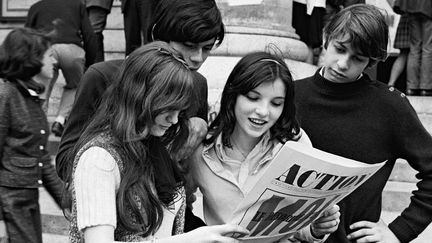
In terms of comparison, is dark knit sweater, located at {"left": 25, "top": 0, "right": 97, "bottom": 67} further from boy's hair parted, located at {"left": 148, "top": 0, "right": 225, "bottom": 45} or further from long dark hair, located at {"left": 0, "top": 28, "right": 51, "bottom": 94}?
boy's hair parted, located at {"left": 148, "top": 0, "right": 225, "bottom": 45}

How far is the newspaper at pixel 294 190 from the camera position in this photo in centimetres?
239

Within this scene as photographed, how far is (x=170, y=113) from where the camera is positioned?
2.33 meters

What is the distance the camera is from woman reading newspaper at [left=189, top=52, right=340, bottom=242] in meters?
2.75

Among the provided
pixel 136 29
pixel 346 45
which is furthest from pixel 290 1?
pixel 346 45

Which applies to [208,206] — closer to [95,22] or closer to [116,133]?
[116,133]

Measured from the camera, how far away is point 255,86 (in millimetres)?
2773

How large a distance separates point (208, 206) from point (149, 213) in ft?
1.66

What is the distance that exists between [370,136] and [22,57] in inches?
87.0

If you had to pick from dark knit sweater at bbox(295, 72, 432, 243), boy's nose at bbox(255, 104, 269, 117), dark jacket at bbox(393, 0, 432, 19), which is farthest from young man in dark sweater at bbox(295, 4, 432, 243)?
dark jacket at bbox(393, 0, 432, 19)

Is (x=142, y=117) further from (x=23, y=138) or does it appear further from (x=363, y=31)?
(x=23, y=138)

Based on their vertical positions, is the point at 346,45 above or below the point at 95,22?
above

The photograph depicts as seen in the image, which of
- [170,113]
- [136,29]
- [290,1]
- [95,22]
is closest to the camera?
[170,113]

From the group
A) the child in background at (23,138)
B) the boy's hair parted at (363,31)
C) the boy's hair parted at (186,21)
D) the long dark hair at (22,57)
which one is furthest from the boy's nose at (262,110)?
the long dark hair at (22,57)

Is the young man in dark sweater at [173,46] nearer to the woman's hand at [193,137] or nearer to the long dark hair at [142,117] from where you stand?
the woman's hand at [193,137]
